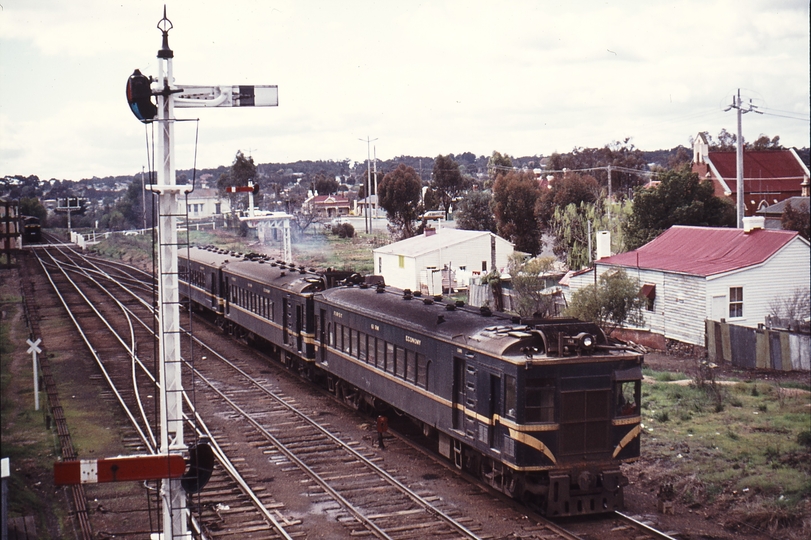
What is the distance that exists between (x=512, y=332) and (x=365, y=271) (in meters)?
38.2

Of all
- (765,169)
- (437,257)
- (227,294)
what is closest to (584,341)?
(227,294)

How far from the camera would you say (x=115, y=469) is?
9.27 meters

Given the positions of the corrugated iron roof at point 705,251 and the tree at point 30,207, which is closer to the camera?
the tree at point 30,207

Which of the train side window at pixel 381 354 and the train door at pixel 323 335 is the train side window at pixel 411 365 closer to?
the train side window at pixel 381 354

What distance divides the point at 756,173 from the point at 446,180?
25.8 metres

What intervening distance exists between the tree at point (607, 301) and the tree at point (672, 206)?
15.9m

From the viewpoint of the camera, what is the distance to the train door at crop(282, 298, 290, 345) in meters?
25.7

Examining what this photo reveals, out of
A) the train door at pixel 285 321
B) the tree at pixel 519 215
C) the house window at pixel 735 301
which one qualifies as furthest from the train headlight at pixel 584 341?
the tree at pixel 519 215

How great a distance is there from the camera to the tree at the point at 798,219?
36.8 metres

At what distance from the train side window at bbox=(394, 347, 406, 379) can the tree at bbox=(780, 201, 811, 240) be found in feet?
83.1

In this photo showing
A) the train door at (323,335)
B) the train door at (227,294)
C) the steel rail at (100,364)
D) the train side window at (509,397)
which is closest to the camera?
the train side window at (509,397)

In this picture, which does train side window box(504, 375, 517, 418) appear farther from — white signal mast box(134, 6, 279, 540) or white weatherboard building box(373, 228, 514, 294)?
white weatherboard building box(373, 228, 514, 294)

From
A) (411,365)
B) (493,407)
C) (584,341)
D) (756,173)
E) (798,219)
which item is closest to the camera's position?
(584,341)

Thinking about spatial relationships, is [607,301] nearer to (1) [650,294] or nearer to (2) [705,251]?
(1) [650,294]
